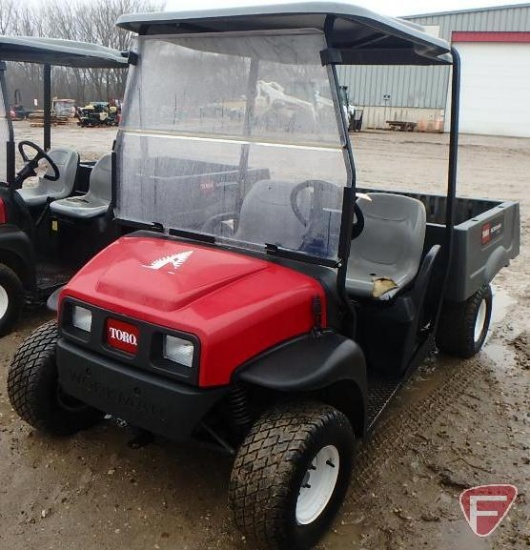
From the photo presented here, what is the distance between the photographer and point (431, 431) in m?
2.99

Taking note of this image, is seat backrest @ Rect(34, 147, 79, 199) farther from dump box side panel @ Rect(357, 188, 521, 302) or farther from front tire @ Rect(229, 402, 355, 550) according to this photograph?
front tire @ Rect(229, 402, 355, 550)

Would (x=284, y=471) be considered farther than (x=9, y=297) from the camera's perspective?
No

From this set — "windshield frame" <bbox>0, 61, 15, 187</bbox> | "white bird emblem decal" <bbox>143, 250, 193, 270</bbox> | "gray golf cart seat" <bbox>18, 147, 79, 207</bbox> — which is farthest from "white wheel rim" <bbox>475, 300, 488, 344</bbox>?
"gray golf cart seat" <bbox>18, 147, 79, 207</bbox>

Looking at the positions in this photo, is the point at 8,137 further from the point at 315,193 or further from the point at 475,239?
the point at 475,239

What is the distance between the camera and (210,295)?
6.99ft

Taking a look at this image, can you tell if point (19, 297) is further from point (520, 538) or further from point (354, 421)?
point (520, 538)

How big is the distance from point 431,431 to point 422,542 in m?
0.80

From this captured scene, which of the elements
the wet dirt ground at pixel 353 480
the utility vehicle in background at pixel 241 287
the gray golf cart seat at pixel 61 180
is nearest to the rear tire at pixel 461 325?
the wet dirt ground at pixel 353 480

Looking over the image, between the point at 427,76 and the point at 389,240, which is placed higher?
the point at 427,76

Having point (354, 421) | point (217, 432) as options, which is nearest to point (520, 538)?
point (354, 421)

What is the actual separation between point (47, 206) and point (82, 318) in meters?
2.85

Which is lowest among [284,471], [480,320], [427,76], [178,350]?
[480,320]

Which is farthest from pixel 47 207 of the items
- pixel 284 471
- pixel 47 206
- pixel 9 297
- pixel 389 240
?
pixel 284 471

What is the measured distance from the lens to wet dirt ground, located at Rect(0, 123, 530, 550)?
2262mm
